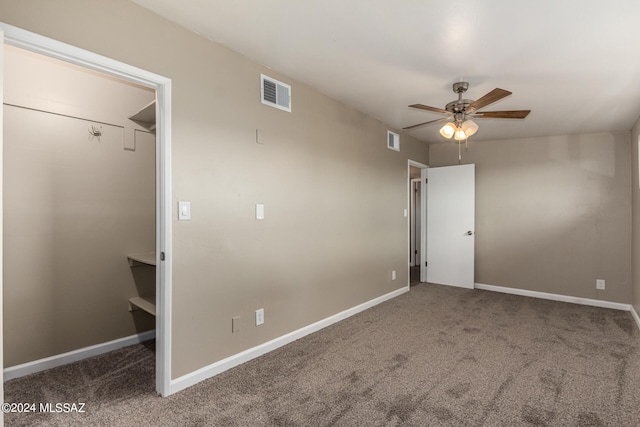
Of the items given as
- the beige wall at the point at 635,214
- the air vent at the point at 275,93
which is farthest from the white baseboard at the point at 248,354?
the beige wall at the point at 635,214

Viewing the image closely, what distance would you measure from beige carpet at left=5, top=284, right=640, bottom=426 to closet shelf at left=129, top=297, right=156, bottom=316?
1.21 ft

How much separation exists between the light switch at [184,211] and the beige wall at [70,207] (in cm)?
115

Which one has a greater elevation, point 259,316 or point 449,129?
point 449,129

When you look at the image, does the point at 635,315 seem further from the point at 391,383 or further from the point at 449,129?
the point at 391,383

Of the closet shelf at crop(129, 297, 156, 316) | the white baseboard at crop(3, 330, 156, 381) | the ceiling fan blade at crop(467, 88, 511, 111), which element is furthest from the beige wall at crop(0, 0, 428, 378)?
the ceiling fan blade at crop(467, 88, 511, 111)

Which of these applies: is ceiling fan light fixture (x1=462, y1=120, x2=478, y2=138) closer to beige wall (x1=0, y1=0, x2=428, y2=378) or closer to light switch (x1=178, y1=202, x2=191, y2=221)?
beige wall (x1=0, y1=0, x2=428, y2=378)

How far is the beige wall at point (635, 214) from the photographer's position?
3686mm

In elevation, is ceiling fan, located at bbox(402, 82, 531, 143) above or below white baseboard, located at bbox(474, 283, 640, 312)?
above

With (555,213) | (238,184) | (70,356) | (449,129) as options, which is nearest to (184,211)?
(238,184)

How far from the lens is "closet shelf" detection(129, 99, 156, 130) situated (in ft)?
9.17

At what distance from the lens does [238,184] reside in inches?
101

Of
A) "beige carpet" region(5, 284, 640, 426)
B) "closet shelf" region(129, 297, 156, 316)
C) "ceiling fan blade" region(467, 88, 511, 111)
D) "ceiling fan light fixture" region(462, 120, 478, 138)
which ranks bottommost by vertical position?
"beige carpet" region(5, 284, 640, 426)

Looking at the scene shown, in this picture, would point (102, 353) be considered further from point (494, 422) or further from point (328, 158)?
point (494, 422)

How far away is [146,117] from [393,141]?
3.05m
